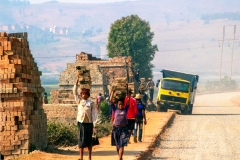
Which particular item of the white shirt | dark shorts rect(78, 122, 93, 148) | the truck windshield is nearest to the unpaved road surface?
dark shorts rect(78, 122, 93, 148)

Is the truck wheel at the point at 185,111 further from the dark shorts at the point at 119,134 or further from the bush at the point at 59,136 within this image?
the dark shorts at the point at 119,134

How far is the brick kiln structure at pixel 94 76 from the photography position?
40500mm

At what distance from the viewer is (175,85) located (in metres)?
40.6

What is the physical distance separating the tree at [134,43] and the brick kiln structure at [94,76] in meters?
25.1

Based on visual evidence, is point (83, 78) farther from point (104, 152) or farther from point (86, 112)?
point (104, 152)

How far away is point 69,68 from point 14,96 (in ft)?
96.1

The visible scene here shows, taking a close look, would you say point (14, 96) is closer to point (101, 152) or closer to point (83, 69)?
point (83, 69)

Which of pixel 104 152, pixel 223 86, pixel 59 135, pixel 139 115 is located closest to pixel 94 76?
pixel 59 135

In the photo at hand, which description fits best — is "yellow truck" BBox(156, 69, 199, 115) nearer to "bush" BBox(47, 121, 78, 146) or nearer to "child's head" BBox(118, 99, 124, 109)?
"bush" BBox(47, 121, 78, 146)

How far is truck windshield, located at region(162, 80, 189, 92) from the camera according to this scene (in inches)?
1596

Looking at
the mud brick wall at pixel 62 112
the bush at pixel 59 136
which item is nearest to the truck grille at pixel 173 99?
the mud brick wall at pixel 62 112

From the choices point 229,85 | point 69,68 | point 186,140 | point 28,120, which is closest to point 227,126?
point 186,140

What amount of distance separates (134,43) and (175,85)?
41.4 metres

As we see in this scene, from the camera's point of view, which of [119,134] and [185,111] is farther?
[185,111]
